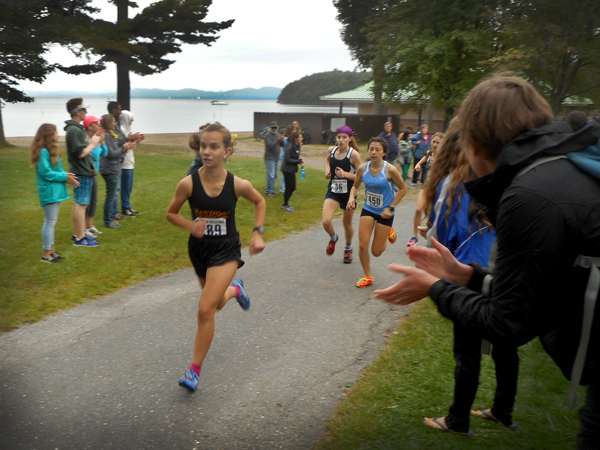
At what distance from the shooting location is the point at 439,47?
87.7ft

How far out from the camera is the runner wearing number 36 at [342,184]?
7645 mm

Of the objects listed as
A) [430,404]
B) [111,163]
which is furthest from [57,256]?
[430,404]

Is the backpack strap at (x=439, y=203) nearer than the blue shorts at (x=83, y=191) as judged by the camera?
Yes

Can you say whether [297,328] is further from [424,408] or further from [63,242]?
[63,242]

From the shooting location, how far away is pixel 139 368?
4426 millimetres

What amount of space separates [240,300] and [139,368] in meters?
1.17

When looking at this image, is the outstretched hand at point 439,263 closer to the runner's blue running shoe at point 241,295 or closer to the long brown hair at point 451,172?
the long brown hair at point 451,172

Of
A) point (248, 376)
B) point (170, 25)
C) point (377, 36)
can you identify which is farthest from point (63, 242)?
point (377, 36)

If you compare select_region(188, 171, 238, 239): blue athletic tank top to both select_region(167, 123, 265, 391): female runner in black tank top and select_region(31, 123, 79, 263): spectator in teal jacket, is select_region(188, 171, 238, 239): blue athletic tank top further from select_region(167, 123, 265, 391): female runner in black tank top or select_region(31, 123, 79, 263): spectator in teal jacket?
select_region(31, 123, 79, 263): spectator in teal jacket

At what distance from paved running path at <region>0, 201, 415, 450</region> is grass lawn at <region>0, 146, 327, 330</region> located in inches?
17.7

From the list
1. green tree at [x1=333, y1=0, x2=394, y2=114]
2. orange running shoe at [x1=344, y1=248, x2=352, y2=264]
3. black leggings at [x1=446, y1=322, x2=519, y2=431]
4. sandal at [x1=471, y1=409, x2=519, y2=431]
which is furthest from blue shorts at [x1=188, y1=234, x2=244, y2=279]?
green tree at [x1=333, y1=0, x2=394, y2=114]

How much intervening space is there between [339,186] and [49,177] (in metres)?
4.27

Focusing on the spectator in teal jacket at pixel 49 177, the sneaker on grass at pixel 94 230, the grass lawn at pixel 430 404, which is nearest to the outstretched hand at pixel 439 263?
the grass lawn at pixel 430 404

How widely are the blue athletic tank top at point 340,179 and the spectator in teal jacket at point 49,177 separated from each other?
3892 millimetres
